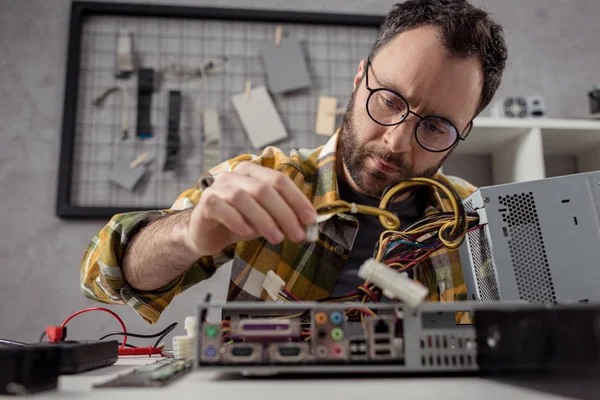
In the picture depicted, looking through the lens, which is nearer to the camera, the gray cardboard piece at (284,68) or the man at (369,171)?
the man at (369,171)

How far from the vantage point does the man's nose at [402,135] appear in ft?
3.14

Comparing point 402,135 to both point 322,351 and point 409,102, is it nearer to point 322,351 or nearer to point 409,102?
point 409,102

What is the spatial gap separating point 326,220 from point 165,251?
39cm

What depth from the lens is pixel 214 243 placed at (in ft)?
2.03

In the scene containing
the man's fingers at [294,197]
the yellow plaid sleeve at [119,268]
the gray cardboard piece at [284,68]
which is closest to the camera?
the man's fingers at [294,197]

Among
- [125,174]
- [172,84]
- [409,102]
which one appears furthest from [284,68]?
[409,102]

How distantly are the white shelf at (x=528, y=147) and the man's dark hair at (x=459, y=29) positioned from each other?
52 centimetres

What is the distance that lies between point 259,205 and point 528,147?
4.55 ft

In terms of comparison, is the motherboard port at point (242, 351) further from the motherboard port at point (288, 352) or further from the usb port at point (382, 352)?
the usb port at point (382, 352)

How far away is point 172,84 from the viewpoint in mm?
1782

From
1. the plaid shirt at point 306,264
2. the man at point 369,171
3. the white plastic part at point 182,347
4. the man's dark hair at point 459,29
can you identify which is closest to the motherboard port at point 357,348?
the white plastic part at point 182,347

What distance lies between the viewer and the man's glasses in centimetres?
96

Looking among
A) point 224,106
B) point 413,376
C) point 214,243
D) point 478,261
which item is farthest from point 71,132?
point 413,376

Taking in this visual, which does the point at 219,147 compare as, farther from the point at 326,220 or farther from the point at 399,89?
the point at 399,89
